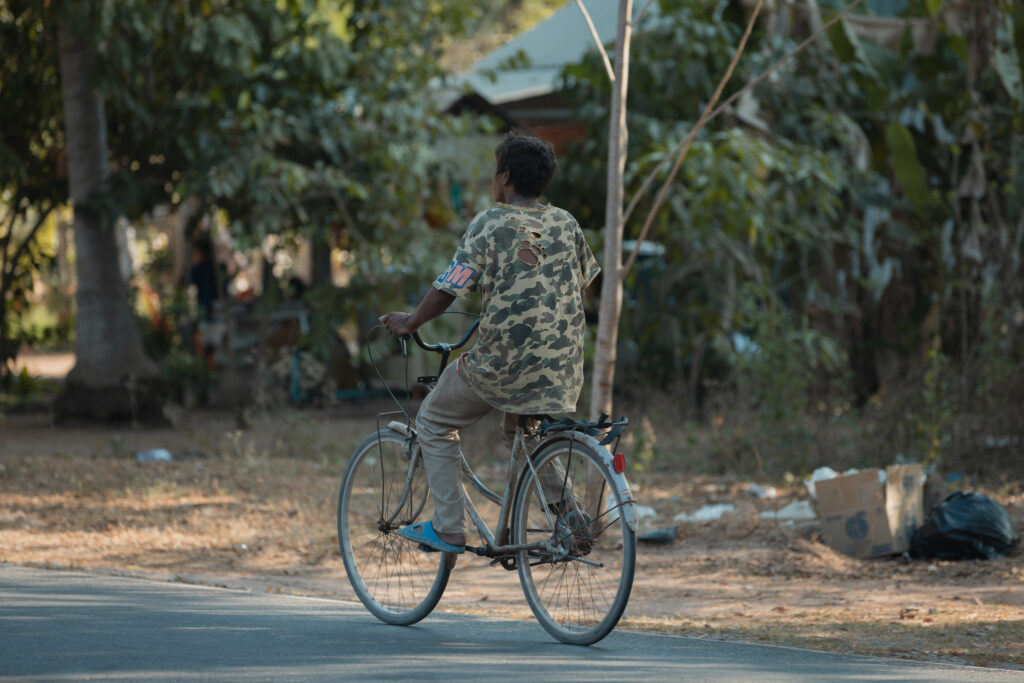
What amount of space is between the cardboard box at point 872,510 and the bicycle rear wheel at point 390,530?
257cm

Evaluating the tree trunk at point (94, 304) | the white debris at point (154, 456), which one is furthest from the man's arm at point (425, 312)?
the tree trunk at point (94, 304)

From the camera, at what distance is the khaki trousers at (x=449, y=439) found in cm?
500

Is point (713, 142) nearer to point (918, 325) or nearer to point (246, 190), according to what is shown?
point (918, 325)

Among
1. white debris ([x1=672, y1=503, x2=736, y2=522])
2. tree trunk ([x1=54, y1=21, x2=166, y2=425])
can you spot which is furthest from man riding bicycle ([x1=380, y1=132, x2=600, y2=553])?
tree trunk ([x1=54, y1=21, x2=166, y2=425])

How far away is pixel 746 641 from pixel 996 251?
223 inches

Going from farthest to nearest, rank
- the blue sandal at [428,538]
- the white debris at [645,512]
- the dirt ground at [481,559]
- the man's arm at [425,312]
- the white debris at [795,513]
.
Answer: the white debris at [645,512]
the white debris at [795,513]
the dirt ground at [481,559]
the blue sandal at [428,538]
the man's arm at [425,312]

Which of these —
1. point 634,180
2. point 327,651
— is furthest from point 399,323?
point 634,180

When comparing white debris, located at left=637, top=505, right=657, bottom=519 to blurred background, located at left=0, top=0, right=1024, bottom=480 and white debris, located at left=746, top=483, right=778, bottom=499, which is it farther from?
blurred background, located at left=0, top=0, right=1024, bottom=480

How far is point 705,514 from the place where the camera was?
27.6ft

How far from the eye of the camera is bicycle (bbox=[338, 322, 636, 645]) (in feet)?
15.8

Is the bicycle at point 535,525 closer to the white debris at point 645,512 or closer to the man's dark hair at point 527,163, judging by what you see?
the man's dark hair at point 527,163

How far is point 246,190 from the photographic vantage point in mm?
11820

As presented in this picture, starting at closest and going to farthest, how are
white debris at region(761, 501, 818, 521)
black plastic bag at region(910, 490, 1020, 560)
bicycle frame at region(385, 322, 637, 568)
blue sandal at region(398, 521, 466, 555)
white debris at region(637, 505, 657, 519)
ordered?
bicycle frame at region(385, 322, 637, 568) → blue sandal at region(398, 521, 466, 555) → black plastic bag at region(910, 490, 1020, 560) → white debris at region(761, 501, 818, 521) → white debris at region(637, 505, 657, 519)

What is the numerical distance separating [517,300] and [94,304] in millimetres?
8658
